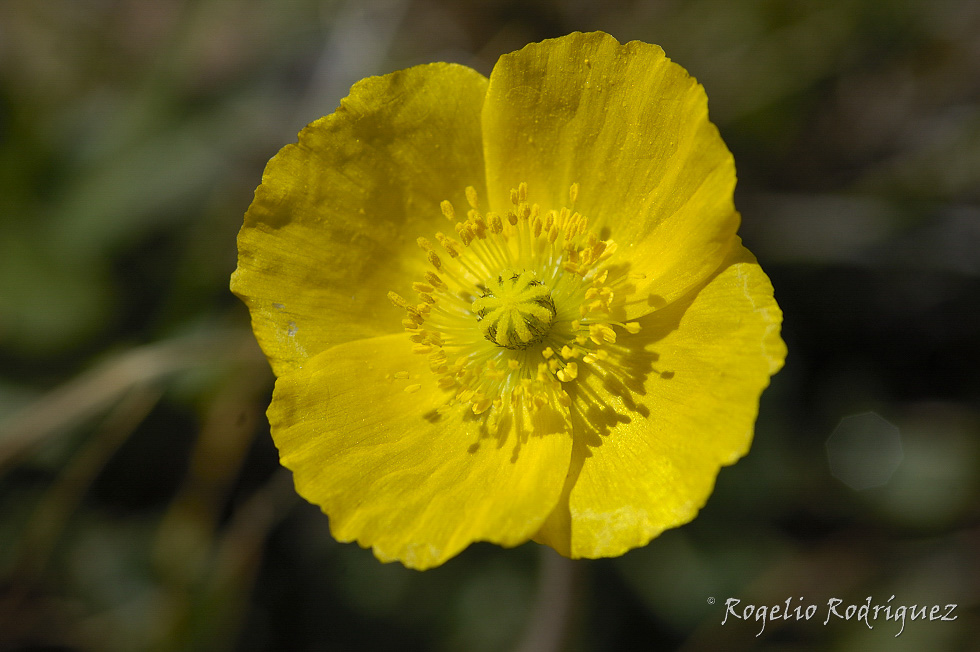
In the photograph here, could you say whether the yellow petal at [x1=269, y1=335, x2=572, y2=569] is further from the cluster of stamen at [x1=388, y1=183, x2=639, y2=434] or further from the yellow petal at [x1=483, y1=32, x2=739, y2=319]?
the yellow petal at [x1=483, y1=32, x2=739, y2=319]

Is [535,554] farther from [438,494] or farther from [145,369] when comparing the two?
[145,369]

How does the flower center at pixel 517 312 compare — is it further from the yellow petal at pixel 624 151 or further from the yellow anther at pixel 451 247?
the yellow petal at pixel 624 151

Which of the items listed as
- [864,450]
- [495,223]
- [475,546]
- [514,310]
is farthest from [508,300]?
[864,450]

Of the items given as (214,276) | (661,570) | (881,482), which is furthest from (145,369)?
(881,482)

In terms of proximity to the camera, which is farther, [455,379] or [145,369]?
[145,369]

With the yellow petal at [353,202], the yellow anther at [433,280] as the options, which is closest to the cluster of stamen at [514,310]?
the yellow anther at [433,280]
